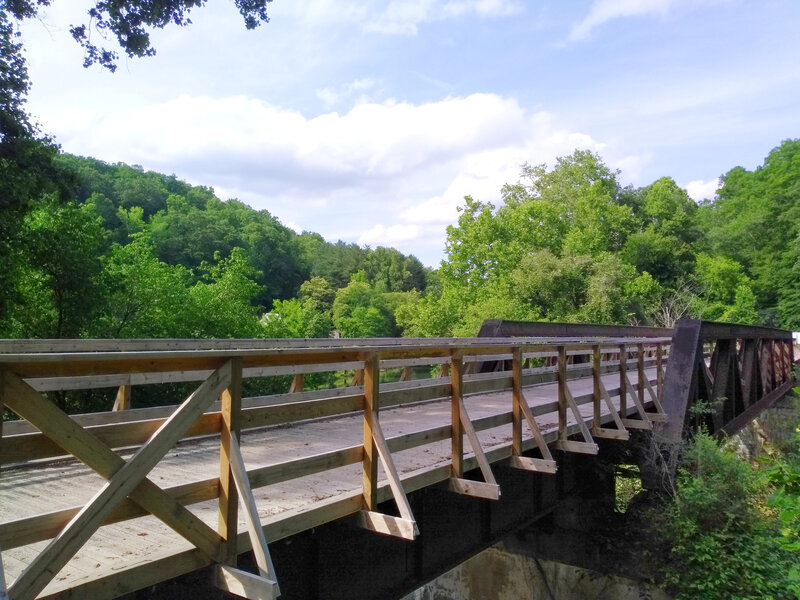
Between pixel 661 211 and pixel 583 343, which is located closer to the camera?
pixel 583 343

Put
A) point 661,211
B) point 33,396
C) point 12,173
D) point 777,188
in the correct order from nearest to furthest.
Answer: point 33,396 < point 12,173 < point 661,211 < point 777,188

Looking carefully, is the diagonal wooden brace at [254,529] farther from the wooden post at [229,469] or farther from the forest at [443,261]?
the forest at [443,261]

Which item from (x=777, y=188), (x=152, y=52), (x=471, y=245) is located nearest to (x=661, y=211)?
(x=777, y=188)

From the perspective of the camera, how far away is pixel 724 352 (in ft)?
40.8

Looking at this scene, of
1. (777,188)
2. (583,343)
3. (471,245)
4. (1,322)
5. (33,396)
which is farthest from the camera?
(777,188)

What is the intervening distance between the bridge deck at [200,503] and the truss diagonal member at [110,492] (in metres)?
0.23

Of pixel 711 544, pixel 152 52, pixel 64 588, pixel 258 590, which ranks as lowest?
pixel 711 544

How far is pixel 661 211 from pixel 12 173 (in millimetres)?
43787

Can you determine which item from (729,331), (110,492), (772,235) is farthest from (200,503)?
(772,235)

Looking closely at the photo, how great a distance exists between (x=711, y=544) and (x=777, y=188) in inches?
2141

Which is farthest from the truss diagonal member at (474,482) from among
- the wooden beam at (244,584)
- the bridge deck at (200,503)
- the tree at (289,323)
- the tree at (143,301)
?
the tree at (289,323)

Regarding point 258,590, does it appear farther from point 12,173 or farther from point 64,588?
point 12,173

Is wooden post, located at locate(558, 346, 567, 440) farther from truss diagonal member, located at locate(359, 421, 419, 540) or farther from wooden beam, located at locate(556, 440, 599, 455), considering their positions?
truss diagonal member, located at locate(359, 421, 419, 540)

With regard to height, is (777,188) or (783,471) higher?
(777,188)
